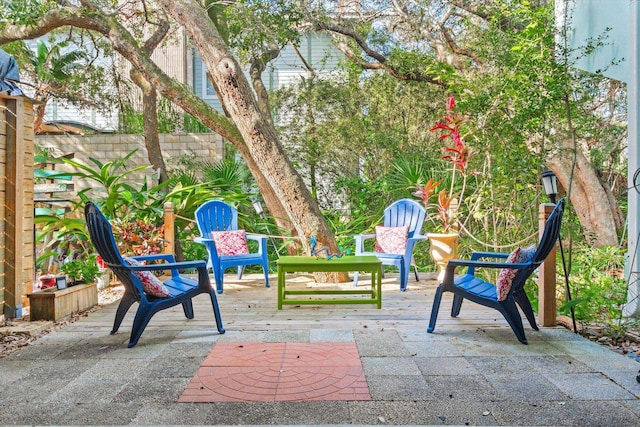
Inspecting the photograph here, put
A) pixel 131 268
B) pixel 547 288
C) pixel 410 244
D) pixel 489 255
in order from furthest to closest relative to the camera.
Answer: pixel 410 244, pixel 489 255, pixel 547 288, pixel 131 268

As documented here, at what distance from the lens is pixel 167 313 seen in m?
4.32

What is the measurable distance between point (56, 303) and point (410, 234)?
138 inches

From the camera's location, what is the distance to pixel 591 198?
7.68 m

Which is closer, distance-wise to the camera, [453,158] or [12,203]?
[12,203]

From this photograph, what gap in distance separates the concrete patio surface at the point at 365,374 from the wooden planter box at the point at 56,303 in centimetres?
19

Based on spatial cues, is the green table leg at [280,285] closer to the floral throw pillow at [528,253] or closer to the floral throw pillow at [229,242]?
the floral throw pillow at [229,242]

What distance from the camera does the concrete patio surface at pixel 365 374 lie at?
84.5 inches

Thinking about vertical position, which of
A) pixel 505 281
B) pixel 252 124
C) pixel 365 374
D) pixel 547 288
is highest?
pixel 252 124

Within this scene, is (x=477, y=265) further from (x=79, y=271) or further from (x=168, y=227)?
(x=168, y=227)

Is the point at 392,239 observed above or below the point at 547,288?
above

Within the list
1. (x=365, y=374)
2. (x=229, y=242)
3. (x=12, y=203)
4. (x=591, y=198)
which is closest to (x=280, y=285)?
(x=229, y=242)

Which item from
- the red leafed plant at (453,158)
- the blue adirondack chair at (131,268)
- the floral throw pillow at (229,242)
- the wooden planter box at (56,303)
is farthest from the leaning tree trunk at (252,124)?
the blue adirondack chair at (131,268)

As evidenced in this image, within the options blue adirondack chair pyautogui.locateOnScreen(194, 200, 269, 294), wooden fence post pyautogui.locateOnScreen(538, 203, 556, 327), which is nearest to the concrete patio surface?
wooden fence post pyautogui.locateOnScreen(538, 203, 556, 327)

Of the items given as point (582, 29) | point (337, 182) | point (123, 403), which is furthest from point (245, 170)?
point (123, 403)
